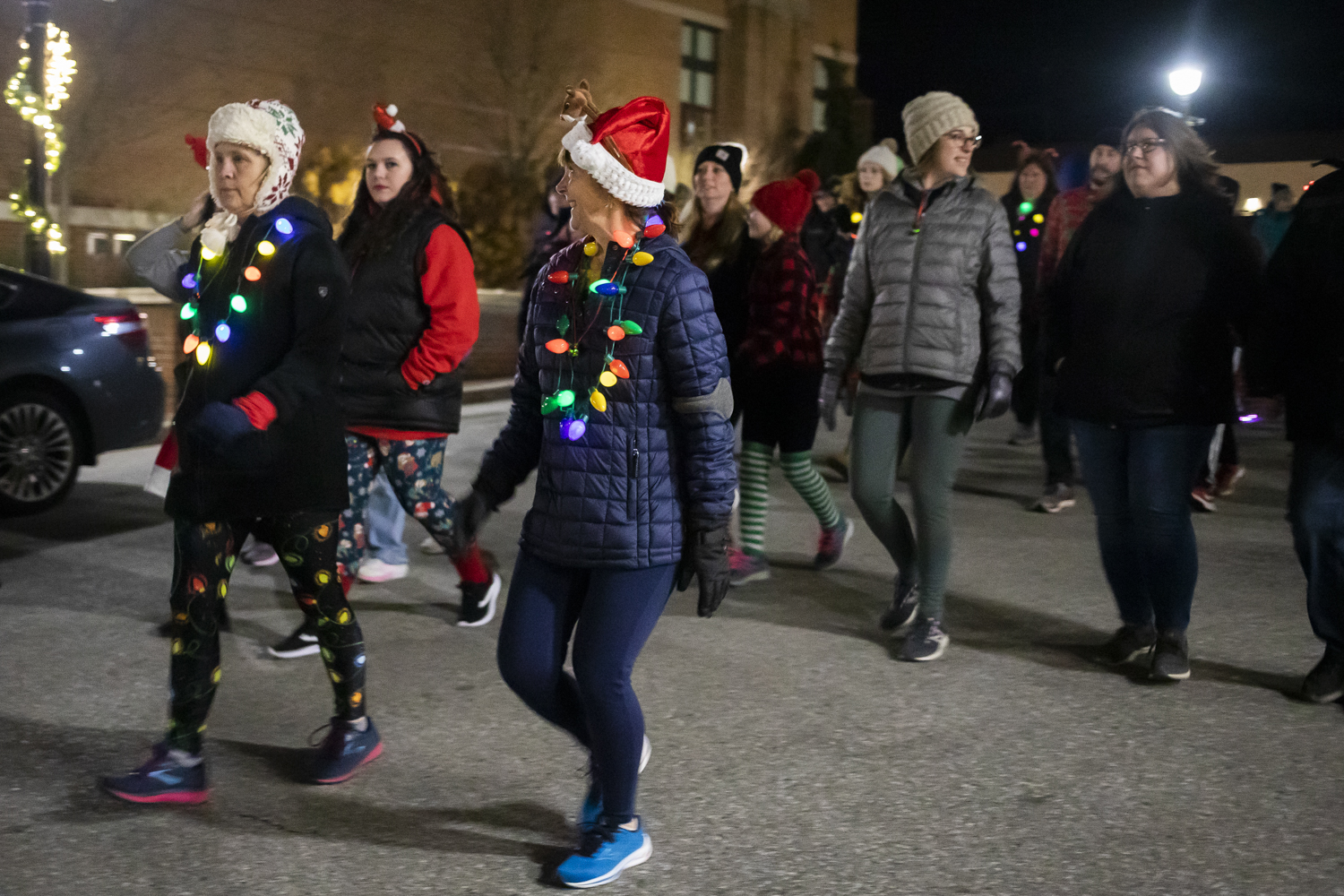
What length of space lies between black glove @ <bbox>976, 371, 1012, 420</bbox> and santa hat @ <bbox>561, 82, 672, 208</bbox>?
2255mm

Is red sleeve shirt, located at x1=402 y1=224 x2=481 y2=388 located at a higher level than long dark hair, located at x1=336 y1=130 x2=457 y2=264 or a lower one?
lower

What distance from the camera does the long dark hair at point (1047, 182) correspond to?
32.4ft

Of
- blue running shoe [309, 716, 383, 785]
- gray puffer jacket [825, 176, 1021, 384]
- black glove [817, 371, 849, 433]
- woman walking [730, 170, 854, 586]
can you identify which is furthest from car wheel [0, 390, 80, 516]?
gray puffer jacket [825, 176, 1021, 384]

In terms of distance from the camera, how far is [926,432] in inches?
208

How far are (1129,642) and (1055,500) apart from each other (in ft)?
10.5

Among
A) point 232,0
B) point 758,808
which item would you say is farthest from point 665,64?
point 758,808

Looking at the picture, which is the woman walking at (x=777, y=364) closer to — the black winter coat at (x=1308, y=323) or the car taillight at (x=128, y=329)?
the black winter coat at (x=1308, y=323)

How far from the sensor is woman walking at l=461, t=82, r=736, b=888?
10.8ft

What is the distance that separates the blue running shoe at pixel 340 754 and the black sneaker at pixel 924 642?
2.25 metres

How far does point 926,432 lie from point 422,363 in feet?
6.64

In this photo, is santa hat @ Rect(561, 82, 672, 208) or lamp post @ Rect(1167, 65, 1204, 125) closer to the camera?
santa hat @ Rect(561, 82, 672, 208)

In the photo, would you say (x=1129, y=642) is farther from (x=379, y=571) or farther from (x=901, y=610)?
(x=379, y=571)

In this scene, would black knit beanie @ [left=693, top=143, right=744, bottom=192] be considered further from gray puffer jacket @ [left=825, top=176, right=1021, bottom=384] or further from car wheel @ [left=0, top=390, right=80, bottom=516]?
car wheel @ [left=0, top=390, right=80, bottom=516]

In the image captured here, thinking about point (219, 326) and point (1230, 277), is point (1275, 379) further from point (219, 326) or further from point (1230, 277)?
point (219, 326)
